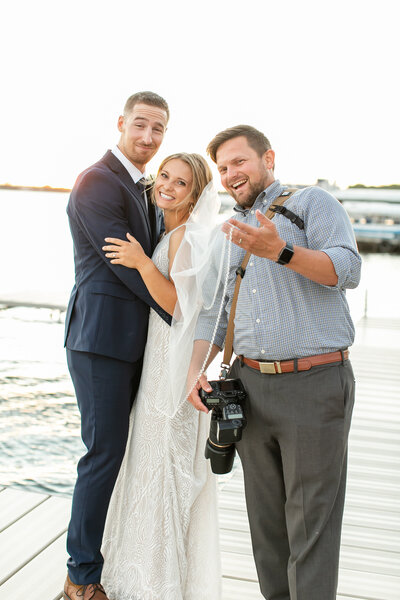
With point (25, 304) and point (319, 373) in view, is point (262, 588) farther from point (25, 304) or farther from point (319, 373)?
point (25, 304)

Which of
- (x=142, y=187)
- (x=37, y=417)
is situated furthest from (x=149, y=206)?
(x=37, y=417)

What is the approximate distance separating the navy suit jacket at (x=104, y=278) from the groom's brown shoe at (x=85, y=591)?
0.77 m

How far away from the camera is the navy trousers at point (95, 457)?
2.01m

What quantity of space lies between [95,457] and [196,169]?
104 centimetres

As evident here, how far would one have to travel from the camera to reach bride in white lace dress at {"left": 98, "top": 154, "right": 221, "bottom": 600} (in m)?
2.07

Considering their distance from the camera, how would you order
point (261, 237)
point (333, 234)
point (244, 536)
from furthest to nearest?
1. point (244, 536)
2. point (333, 234)
3. point (261, 237)

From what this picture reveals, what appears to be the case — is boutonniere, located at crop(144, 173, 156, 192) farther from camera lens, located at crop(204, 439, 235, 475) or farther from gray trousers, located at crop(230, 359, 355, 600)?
camera lens, located at crop(204, 439, 235, 475)

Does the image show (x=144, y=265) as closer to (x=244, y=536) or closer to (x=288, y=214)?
(x=288, y=214)

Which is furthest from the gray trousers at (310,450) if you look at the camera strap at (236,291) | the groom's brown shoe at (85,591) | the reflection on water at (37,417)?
the reflection on water at (37,417)

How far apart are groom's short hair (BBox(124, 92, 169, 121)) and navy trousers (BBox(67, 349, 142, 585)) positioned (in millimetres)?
909

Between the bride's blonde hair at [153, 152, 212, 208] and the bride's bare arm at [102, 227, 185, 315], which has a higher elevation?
the bride's blonde hair at [153, 152, 212, 208]

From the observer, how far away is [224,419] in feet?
5.95

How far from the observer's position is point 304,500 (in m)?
1.76

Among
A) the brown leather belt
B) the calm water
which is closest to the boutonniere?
the brown leather belt
